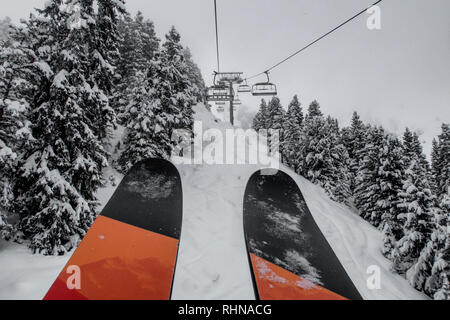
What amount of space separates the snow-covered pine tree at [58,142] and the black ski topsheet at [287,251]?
611 cm

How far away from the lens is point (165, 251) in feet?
14.5

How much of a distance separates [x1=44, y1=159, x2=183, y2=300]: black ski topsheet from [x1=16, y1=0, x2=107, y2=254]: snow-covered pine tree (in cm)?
310

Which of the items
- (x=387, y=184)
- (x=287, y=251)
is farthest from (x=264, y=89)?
(x=287, y=251)

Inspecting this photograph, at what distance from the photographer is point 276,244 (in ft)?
14.7

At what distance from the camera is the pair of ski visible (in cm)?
349

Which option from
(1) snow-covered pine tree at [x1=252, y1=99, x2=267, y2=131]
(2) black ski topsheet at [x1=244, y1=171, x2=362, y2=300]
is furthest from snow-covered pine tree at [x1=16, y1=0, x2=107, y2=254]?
(1) snow-covered pine tree at [x1=252, y1=99, x2=267, y2=131]

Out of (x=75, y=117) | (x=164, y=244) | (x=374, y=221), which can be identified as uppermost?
(x=75, y=117)

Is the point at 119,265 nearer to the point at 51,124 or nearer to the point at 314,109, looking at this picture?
the point at 51,124

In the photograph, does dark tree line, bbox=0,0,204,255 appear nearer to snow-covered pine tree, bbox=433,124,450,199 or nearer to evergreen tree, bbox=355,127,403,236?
evergreen tree, bbox=355,127,403,236

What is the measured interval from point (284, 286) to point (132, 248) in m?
2.80

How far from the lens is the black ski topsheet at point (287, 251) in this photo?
11.4 feet

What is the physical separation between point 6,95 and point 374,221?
26122 mm

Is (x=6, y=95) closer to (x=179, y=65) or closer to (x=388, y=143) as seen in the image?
(x=179, y=65)
